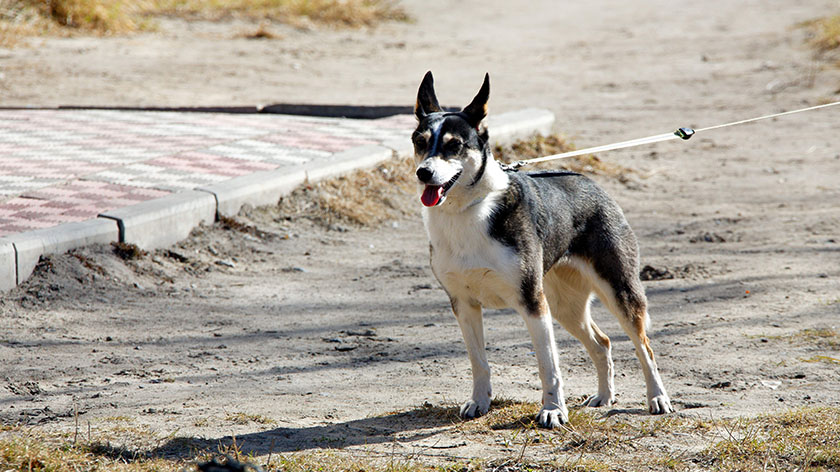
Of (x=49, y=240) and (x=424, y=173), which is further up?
(x=424, y=173)

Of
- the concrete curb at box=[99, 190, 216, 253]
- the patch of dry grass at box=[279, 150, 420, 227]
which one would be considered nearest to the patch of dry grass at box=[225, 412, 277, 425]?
the concrete curb at box=[99, 190, 216, 253]

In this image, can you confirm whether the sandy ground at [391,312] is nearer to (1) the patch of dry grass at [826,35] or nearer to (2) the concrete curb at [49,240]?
(2) the concrete curb at [49,240]

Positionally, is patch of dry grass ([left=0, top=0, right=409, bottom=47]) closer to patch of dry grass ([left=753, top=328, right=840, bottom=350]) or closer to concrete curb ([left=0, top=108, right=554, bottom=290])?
concrete curb ([left=0, top=108, right=554, bottom=290])

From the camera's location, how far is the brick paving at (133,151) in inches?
258

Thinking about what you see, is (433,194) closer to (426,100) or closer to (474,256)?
(474,256)

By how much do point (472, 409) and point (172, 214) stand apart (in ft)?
10.1

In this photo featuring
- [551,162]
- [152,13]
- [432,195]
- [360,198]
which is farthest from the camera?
[152,13]

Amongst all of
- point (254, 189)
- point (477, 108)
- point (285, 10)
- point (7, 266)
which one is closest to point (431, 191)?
point (477, 108)

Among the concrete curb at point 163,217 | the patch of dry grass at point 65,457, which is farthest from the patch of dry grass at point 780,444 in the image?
the concrete curb at point 163,217

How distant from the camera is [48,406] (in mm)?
4164

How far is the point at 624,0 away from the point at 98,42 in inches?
555

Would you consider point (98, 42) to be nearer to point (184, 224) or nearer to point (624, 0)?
point (184, 224)

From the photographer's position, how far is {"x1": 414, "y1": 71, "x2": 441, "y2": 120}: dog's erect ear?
4.27 m

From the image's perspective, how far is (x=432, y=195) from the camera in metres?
3.87
